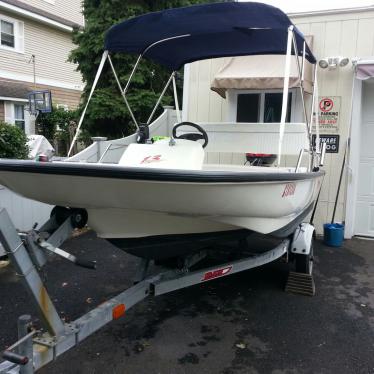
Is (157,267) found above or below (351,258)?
above

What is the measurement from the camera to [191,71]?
761cm

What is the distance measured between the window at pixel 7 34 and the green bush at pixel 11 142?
10895mm

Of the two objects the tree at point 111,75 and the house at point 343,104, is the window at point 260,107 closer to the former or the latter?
the house at point 343,104

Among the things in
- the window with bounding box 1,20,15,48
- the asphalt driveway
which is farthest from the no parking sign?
the window with bounding box 1,20,15,48

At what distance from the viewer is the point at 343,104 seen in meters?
6.62

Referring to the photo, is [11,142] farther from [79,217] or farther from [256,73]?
[256,73]

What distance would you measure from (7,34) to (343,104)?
515 inches

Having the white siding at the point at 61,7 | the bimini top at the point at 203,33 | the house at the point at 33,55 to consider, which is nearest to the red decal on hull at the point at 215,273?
the bimini top at the point at 203,33

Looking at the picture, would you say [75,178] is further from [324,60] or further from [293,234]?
[324,60]

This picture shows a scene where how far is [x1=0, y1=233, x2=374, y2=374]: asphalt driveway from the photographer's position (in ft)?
9.94

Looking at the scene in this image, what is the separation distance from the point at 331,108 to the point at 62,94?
44.5 feet

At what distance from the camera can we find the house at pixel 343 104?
646 cm

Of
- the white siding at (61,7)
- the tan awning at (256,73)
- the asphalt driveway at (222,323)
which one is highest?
the white siding at (61,7)

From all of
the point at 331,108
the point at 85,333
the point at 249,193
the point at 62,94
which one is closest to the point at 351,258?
the point at 331,108
